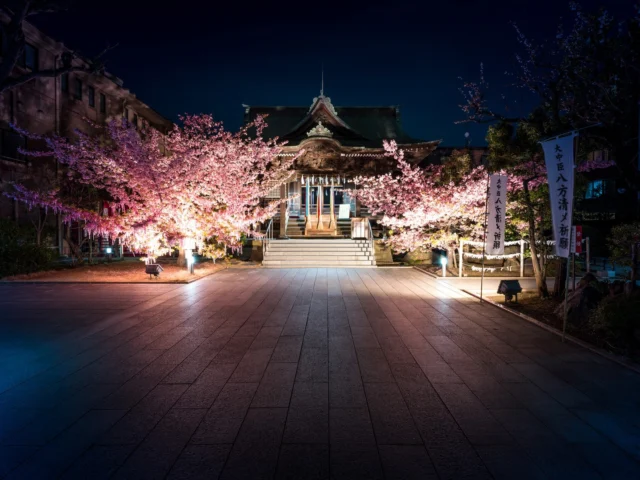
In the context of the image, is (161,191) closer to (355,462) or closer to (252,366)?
(252,366)

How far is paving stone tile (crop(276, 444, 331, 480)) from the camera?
3.12 meters

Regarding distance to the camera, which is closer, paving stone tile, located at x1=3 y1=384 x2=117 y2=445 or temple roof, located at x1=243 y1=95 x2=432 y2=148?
paving stone tile, located at x1=3 y1=384 x2=117 y2=445

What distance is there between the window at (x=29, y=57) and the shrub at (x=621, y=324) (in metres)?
25.4

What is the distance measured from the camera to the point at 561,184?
24.2 feet

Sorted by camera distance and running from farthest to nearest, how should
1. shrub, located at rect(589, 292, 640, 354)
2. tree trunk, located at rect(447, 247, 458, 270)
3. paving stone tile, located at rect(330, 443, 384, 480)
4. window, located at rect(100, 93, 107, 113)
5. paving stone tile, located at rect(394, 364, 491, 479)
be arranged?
window, located at rect(100, 93, 107, 113)
tree trunk, located at rect(447, 247, 458, 270)
shrub, located at rect(589, 292, 640, 354)
paving stone tile, located at rect(394, 364, 491, 479)
paving stone tile, located at rect(330, 443, 384, 480)

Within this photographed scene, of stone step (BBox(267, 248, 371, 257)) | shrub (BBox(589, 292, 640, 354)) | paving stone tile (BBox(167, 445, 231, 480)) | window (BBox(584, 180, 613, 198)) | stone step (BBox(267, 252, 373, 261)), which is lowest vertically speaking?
paving stone tile (BBox(167, 445, 231, 480))

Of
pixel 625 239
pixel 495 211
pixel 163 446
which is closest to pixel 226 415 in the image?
pixel 163 446

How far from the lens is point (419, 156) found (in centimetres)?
2688

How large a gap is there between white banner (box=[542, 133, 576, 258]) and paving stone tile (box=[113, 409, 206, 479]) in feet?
22.0

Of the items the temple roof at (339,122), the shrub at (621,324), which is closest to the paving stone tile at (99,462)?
the shrub at (621,324)

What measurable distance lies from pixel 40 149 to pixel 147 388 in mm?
21426

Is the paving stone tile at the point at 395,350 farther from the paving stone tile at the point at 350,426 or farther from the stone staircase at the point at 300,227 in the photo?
the stone staircase at the point at 300,227

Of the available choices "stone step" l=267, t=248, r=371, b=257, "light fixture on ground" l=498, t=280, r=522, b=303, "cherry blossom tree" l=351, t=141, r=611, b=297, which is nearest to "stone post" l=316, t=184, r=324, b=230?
"stone step" l=267, t=248, r=371, b=257

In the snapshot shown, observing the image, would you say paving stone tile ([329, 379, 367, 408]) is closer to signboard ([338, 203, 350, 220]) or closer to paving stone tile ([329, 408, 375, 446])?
paving stone tile ([329, 408, 375, 446])
